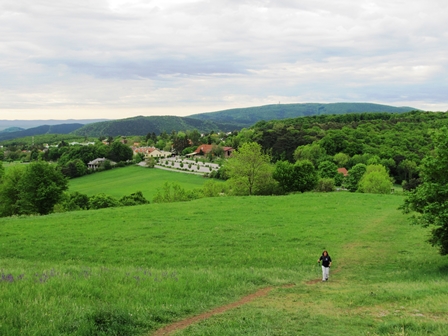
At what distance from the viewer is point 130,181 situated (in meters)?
116

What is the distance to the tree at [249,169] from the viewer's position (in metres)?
57.1

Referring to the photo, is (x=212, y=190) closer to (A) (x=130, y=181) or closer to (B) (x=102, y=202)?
(B) (x=102, y=202)

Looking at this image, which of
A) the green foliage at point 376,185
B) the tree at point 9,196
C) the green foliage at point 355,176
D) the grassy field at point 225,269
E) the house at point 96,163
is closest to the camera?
the grassy field at point 225,269

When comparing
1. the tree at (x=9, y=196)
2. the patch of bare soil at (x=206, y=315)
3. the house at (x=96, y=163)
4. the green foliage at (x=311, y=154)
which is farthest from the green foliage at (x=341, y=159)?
the patch of bare soil at (x=206, y=315)

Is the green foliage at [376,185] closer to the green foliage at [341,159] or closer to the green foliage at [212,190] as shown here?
the green foliage at [212,190]

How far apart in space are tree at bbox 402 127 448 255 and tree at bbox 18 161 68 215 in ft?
151

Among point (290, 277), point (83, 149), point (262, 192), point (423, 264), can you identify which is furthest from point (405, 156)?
point (83, 149)

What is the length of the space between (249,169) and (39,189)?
31.5m

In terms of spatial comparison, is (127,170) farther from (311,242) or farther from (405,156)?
(311,242)

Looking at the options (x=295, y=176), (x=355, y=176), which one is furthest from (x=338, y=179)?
(x=295, y=176)

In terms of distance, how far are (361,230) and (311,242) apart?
255 inches

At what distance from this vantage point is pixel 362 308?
12094 mm

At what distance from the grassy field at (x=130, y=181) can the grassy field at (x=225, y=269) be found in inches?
2296

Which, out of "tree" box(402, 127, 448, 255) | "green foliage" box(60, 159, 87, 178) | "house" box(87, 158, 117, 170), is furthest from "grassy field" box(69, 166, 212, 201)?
"tree" box(402, 127, 448, 255)
